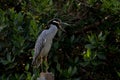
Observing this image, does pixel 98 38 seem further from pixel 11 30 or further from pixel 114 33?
pixel 11 30

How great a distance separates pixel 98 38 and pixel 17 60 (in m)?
1.07

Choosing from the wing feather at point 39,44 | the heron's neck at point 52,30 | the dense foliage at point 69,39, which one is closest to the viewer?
the wing feather at point 39,44

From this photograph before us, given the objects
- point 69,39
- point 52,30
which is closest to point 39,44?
point 52,30

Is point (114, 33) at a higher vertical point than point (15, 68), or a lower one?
higher

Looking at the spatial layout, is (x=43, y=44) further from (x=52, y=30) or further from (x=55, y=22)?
(x=55, y=22)

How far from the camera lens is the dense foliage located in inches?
226

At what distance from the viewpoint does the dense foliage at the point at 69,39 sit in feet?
18.9

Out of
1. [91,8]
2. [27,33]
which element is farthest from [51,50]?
[91,8]

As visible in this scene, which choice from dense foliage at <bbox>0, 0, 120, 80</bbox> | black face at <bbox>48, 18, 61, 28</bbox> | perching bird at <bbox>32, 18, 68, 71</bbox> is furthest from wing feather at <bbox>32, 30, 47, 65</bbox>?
dense foliage at <bbox>0, 0, 120, 80</bbox>

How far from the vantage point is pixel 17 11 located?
656cm

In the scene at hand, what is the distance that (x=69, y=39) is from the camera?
5.94 metres

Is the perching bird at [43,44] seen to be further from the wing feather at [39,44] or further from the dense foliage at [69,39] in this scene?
the dense foliage at [69,39]

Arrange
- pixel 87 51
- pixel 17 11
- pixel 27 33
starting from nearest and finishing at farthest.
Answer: pixel 87 51 → pixel 27 33 → pixel 17 11

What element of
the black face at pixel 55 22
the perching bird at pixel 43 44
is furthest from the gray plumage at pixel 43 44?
the black face at pixel 55 22
